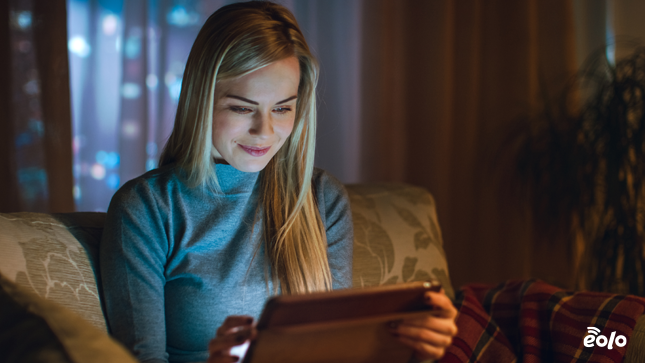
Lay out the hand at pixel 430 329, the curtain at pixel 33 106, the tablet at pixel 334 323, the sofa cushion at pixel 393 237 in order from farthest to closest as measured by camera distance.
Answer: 1. the curtain at pixel 33 106
2. the sofa cushion at pixel 393 237
3. the hand at pixel 430 329
4. the tablet at pixel 334 323

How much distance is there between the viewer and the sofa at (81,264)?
0.55 meters

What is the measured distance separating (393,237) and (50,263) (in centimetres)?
86

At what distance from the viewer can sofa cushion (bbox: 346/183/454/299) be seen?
1386mm

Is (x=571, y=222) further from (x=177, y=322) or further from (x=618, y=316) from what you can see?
(x=177, y=322)

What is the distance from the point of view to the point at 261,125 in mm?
1050

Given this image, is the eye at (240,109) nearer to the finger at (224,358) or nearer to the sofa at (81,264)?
the sofa at (81,264)

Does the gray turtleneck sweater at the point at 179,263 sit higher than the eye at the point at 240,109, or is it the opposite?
the eye at the point at 240,109

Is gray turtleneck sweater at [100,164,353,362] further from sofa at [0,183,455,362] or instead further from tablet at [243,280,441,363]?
tablet at [243,280,441,363]

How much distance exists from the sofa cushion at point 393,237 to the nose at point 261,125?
0.47m

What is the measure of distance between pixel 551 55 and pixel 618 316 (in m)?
1.46

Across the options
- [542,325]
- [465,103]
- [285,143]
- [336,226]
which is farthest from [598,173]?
[285,143]

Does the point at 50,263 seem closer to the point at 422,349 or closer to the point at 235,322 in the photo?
the point at 235,322

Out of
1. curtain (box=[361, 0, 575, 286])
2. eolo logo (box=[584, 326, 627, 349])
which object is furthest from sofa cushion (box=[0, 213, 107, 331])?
curtain (box=[361, 0, 575, 286])

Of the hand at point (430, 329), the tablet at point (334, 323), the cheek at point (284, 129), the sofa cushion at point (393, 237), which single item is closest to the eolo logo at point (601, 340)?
the sofa cushion at point (393, 237)
